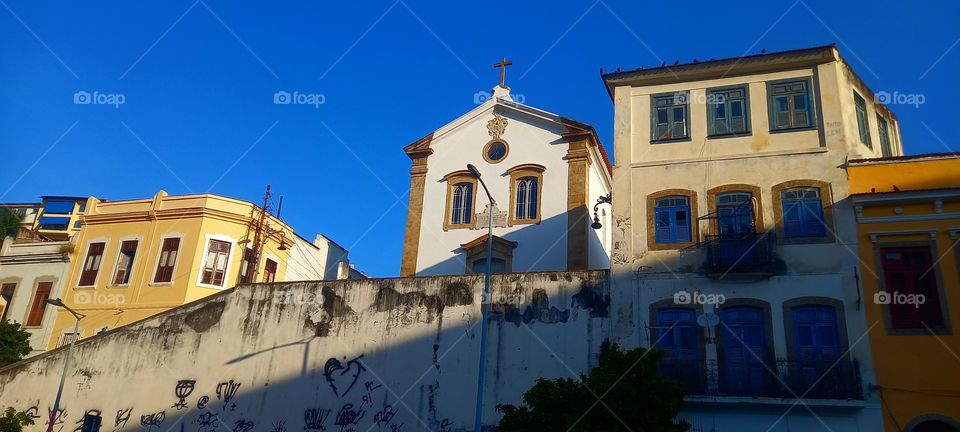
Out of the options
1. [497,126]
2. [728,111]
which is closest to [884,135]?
[728,111]

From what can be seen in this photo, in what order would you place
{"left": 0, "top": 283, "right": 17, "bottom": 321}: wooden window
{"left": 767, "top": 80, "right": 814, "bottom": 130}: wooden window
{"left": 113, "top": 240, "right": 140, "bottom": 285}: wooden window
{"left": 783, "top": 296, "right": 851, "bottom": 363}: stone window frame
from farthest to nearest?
{"left": 0, "top": 283, "right": 17, "bottom": 321}: wooden window, {"left": 113, "top": 240, "right": 140, "bottom": 285}: wooden window, {"left": 767, "top": 80, "right": 814, "bottom": 130}: wooden window, {"left": 783, "top": 296, "right": 851, "bottom": 363}: stone window frame

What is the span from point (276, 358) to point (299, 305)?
2.02 meters

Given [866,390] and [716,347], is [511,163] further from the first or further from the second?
[866,390]

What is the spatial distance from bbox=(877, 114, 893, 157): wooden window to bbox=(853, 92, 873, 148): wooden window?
44.4 inches

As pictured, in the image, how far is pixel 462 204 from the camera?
104ft

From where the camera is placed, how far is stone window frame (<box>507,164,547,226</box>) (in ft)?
99.0

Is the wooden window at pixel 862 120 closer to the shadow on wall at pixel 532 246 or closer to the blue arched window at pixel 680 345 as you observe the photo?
the blue arched window at pixel 680 345

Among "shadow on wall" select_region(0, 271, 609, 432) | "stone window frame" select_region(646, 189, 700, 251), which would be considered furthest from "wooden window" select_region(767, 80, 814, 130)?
"shadow on wall" select_region(0, 271, 609, 432)

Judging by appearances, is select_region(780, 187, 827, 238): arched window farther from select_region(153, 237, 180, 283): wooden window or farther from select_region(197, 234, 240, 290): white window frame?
select_region(153, 237, 180, 283): wooden window

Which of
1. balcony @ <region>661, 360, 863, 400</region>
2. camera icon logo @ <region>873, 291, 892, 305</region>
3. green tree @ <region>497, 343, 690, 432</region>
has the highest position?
camera icon logo @ <region>873, 291, 892, 305</region>

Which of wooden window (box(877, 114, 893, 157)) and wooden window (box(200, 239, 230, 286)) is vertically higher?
wooden window (box(877, 114, 893, 157))

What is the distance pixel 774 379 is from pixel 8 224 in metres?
37.6

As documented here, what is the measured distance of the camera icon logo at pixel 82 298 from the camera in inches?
1332

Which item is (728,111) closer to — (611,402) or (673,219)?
(673,219)
